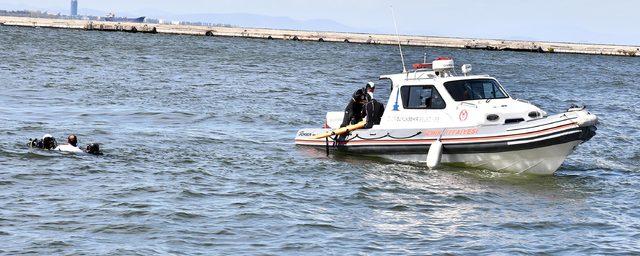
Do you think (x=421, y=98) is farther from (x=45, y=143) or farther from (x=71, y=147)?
(x=45, y=143)

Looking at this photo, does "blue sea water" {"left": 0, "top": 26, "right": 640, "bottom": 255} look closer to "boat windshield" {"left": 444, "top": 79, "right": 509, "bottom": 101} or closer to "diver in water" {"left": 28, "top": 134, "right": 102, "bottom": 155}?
"diver in water" {"left": 28, "top": 134, "right": 102, "bottom": 155}

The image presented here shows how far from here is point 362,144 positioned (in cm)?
2519

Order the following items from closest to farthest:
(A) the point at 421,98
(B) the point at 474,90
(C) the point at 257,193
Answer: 1. (C) the point at 257,193
2. (B) the point at 474,90
3. (A) the point at 421,98

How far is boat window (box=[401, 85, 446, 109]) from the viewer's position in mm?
24625

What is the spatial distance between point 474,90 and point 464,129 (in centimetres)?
172

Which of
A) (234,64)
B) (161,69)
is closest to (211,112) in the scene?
(161,69)

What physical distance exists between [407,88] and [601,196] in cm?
552

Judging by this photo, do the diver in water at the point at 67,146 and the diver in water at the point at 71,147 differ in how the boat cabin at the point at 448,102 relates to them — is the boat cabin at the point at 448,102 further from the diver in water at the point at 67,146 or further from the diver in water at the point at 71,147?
the diver in water at the point at 71,147

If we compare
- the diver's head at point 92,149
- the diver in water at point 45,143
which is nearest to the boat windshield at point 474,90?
the diver's head at point 92,149

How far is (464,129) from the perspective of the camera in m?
23.2

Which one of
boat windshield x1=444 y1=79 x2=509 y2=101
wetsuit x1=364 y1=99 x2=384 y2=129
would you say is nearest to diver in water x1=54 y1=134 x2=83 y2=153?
wetsuit x1=364 y1=99 x2=384 y2=129

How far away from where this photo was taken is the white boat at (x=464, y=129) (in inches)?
883

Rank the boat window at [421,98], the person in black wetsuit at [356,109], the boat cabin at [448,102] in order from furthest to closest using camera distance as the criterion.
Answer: the person in black wetsuit at [356,109] → the boat window at [421,98] → the boat cabin at [448,102]

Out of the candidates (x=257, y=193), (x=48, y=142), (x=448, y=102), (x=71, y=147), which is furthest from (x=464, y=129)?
(x=48, y=142)
